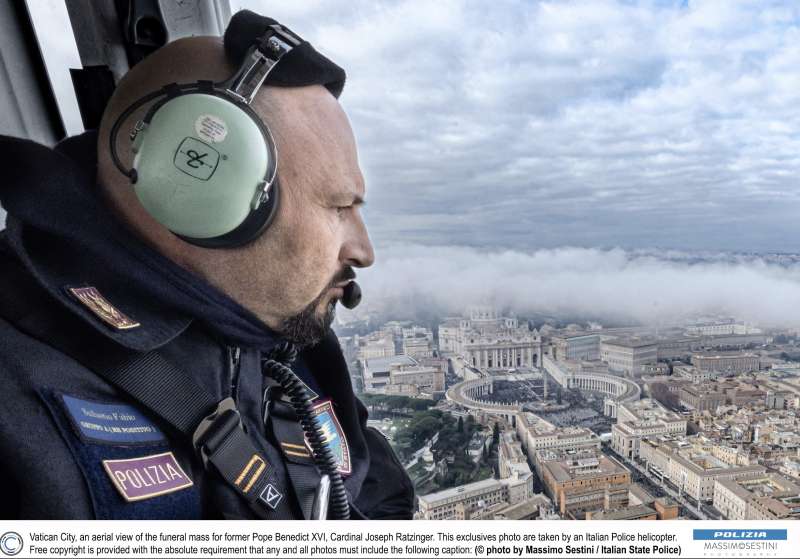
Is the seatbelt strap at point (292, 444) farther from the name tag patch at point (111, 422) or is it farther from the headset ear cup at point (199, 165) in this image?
the headset ear cup at point (199, 165)

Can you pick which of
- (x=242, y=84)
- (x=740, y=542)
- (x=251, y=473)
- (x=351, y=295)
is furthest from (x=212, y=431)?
(x=740, y=542)

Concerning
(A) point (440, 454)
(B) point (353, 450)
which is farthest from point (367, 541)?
(A) point (440, 454)

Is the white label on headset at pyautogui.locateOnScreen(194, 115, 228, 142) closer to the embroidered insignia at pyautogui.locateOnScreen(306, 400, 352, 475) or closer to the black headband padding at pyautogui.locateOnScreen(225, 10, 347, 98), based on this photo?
the black headband padding at pyautogui.locateOnScreen(225, 10, 347, 98)

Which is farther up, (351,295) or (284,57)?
(284,57)

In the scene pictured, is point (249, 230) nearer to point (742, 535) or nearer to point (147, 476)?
point (147, 476)

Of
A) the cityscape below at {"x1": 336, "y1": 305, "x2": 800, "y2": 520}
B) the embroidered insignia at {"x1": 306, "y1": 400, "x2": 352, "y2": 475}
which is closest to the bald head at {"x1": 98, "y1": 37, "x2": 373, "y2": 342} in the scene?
the embroidered insignia at {"x1": 306, "y1": 400, "x2": 352, "y2": 475}

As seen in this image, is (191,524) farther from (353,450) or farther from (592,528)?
(592,528)

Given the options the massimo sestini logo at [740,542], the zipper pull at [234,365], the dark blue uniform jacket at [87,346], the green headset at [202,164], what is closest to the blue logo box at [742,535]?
the massimo sestini logo at [740,542]
